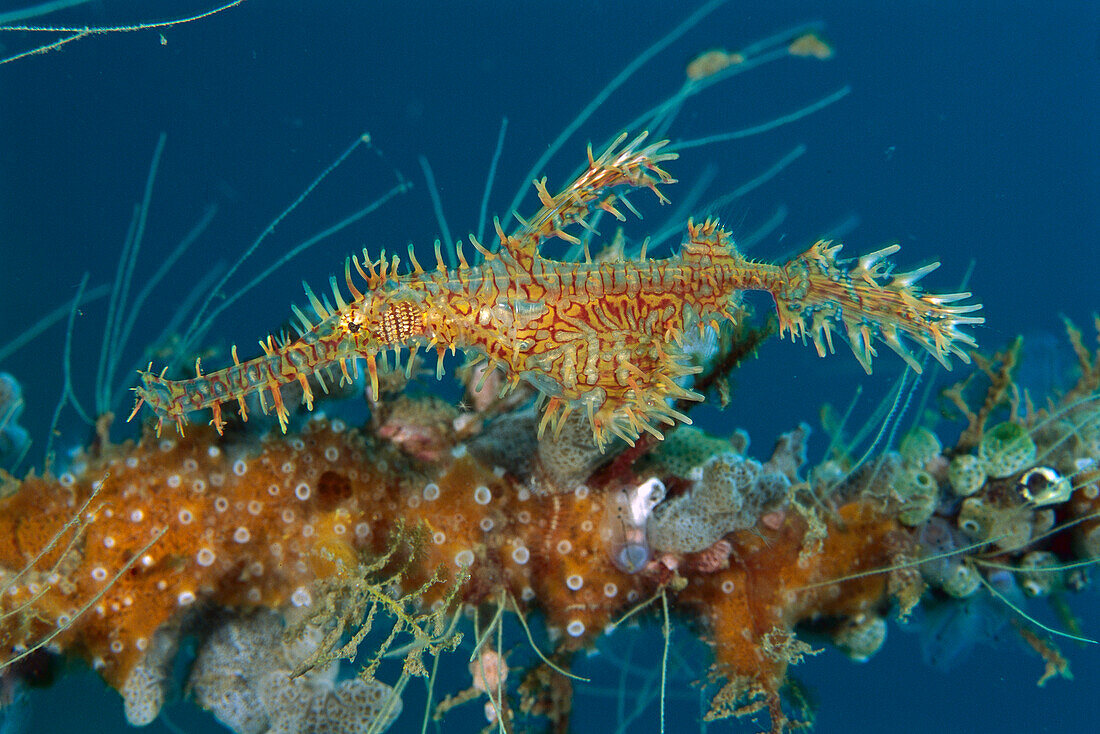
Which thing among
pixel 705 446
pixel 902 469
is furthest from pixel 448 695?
pixel 902 469

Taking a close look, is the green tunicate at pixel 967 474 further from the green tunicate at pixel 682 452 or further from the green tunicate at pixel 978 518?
the green tunicate at pixel 682 452

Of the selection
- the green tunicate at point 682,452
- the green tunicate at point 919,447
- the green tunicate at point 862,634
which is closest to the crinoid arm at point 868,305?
the green tunicate at point 682,452

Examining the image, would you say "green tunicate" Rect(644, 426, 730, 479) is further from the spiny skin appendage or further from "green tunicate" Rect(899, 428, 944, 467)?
"green tunicate" Rect(899, 428, 944, 467)

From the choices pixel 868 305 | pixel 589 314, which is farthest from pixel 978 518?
pixel 589 314

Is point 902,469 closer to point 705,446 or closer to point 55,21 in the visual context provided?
point 705,446

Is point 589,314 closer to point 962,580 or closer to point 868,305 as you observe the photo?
point 868,305
